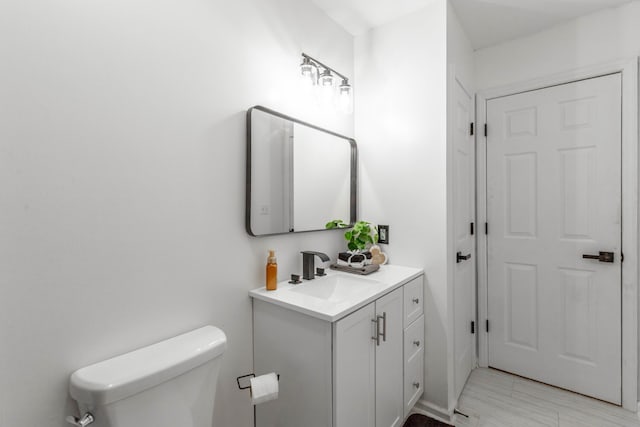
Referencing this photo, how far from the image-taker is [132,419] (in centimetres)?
86

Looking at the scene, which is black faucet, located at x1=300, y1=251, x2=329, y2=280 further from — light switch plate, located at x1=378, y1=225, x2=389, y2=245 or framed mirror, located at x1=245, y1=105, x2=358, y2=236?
light switch plate, located at x1=378, y1=225, x2=389, y2=245

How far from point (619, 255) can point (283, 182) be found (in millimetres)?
2127

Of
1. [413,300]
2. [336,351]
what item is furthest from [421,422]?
[336,351]

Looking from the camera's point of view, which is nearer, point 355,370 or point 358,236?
point 355,370

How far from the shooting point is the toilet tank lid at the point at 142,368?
813 millimetres

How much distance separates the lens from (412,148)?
1884 mm

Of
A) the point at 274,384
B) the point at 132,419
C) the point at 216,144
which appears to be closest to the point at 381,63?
the point at 216,144

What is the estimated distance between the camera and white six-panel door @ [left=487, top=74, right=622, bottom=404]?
189 cm

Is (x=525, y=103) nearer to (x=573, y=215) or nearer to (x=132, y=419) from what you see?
(x=573, y=215)

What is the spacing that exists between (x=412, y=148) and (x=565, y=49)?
1.28 meters

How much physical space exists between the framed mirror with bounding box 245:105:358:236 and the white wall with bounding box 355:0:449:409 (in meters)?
0.19

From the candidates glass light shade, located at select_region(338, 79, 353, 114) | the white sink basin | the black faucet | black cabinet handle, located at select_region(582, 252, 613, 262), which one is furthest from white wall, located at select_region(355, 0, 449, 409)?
black cabinet handle, located at select_region(582, 252, 613, 262)

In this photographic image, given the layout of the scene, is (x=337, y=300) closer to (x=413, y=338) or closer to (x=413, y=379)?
(x=413, y=338)

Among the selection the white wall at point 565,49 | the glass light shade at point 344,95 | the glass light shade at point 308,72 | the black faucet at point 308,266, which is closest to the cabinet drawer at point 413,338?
the black faucet at point 308,266
